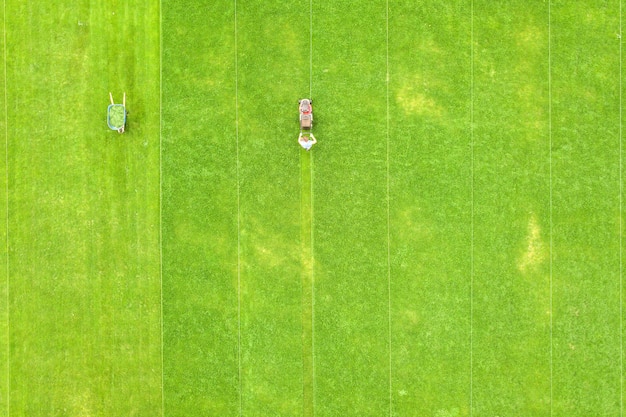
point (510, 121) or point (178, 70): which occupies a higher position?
point (178, 70)

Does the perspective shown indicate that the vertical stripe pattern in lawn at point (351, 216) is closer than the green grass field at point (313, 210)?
No

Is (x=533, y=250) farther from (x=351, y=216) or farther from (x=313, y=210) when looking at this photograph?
(x=313, y=210)

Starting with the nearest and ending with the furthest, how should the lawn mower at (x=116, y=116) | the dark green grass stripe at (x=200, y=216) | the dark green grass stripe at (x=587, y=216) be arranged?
the dark green grass stripe at (x=587, y=216) → the lawn mower at (x=116, y=116) → the dark green grass stripe at (x=200, y=216)

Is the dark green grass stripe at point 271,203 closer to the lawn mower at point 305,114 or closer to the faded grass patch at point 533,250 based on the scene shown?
the lawn mower at point 305,114

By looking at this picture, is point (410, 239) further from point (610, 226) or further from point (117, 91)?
point (117, 91)

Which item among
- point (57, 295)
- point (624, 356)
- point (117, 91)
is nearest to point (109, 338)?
point (57, 295)

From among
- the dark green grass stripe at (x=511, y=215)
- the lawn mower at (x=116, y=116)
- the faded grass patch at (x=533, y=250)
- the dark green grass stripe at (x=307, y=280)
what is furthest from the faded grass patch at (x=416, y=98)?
the lawn mower at (x=116, y=116)

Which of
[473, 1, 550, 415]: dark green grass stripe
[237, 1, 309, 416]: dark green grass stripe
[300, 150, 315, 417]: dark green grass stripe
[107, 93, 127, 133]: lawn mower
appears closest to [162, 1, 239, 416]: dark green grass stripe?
[237, 1, 309, 416]: dark green grass stripe
